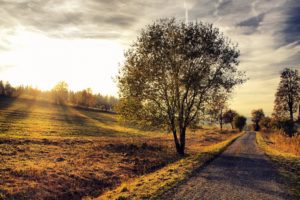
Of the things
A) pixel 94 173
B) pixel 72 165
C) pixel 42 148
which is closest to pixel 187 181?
pixel 94 173

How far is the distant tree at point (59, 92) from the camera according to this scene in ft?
540

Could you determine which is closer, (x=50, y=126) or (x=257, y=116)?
(x=50, y=126)

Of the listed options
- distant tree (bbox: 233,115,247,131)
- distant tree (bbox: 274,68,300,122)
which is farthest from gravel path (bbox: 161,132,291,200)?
distant tree (bbox: 233,115,247,131)

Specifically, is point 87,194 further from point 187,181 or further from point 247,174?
point 247,174

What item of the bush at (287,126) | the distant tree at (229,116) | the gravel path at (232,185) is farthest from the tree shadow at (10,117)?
the distant tree at (229,116)

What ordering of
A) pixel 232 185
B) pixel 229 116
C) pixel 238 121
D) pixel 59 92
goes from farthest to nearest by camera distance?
pixel 59 92 < pixel 238 121 < pixel 229 116 < pixel 232 185

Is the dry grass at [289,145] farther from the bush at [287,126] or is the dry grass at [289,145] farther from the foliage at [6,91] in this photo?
the foliage at [6,91]

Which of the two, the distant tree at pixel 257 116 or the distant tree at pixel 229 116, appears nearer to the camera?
the distant tree at pixel 229 116

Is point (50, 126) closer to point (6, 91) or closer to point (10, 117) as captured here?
point (10, 117)

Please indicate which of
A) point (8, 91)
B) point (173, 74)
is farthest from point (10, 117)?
point (8, 91)

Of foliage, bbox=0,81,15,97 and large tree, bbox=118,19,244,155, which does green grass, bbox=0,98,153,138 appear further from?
foliage, bbox=0,81,15,97

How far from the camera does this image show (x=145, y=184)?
608 inches

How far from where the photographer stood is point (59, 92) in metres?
167

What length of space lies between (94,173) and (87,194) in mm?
4453
